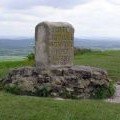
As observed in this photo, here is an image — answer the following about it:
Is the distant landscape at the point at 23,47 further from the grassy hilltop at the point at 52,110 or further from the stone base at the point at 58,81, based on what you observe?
the grassy hilltop at the point at 52,110

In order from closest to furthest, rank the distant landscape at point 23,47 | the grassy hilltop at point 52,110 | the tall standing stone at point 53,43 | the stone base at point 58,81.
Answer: the grassy hilltop at point 52,110, the stone base at point 58,81, the tall standing stone at point 53,43, the distant landscape at point 23,47

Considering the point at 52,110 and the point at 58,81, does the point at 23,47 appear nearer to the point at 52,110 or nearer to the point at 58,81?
the point at 58,81

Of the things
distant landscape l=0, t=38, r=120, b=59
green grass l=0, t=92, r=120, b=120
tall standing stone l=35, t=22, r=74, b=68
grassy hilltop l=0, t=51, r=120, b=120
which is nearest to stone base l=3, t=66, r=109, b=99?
tall standing stone l=35, t=22, r=74, b=68

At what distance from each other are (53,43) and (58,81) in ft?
5.58

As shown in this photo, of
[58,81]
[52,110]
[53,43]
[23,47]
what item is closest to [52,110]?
[52,110]

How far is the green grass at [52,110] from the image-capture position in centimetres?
1159

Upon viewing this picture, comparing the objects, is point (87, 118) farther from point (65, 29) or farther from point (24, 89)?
point (65, 29)

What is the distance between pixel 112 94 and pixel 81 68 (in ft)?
4.17

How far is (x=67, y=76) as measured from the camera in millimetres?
16125

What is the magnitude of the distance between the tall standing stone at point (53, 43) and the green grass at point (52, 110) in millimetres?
3394

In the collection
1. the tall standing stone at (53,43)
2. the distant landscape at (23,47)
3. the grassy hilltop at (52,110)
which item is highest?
the tall standing stone at (53,43)

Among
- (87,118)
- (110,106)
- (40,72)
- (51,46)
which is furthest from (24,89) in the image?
(87,118)

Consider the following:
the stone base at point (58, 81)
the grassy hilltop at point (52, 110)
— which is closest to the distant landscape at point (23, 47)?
the stone base at point (58, 81)

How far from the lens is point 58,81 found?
15773mm
